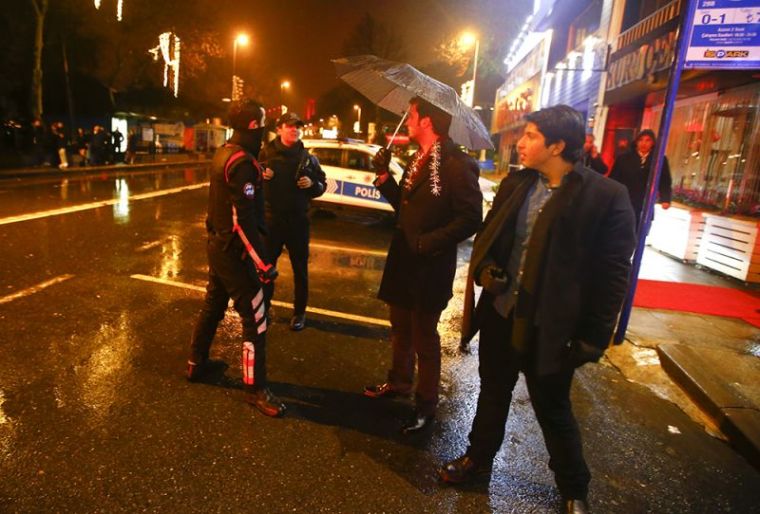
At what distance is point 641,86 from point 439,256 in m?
10.5

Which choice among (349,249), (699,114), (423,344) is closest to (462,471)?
(423,344)

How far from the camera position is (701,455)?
3373mm

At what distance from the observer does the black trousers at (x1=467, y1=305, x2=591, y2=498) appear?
8.30ft

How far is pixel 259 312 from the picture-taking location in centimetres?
340

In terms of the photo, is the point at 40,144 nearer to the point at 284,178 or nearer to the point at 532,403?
the point at 284,178

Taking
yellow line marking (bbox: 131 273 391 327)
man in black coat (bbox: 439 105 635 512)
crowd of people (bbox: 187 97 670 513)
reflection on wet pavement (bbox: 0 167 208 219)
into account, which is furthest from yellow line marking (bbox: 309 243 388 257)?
man in black coat (bbox: 439 105 635 512)

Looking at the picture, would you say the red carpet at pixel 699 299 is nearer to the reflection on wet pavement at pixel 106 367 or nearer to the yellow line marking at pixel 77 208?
the reflection on wet pavement at pixel 106 367

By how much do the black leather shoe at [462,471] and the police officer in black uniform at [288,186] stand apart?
2586mm

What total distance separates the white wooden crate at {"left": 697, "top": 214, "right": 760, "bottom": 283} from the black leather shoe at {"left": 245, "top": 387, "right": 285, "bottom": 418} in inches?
312

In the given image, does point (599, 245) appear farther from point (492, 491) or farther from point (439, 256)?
point (492, 491)

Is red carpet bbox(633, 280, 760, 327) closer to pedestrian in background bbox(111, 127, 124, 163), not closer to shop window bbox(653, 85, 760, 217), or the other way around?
shop window bbox(653, 85, 760, 217)

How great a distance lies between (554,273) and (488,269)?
1.19ft

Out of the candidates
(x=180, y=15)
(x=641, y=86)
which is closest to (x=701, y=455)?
(x=641, y=86)

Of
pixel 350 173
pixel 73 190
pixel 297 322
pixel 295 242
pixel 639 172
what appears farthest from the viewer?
pixel 73 190
